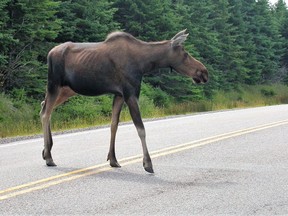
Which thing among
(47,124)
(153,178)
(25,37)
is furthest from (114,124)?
(25,37)

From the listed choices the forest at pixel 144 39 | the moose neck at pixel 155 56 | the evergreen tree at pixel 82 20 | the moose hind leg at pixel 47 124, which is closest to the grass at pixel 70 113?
the forest at pixel 144 39

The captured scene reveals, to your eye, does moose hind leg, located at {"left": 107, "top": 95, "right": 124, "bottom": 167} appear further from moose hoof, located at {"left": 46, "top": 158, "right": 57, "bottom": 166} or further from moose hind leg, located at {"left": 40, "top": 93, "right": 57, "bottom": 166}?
moose hind leg, located at {"left": 40, "top": 93, "right": 57, "bottom": 166}

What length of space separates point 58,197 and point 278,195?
2.30 m

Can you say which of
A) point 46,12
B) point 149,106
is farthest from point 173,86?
point 46,12

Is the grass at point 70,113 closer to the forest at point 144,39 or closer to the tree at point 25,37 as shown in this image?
the forest at point 144,39

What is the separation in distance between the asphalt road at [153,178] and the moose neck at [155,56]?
4.52 ft

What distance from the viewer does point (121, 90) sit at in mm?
7578

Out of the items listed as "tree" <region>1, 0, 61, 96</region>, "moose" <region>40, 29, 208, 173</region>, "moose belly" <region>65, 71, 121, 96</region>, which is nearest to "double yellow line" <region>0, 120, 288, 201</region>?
"moose" <region>40, 29, 208, 173</region>

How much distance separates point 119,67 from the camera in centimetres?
759

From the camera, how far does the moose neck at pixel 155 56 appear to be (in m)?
7.66

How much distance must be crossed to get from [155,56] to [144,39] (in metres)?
21.7

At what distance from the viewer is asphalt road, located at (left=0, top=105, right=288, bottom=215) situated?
5594 millimetres

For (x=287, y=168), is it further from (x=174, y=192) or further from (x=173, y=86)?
(x=173, y=86)

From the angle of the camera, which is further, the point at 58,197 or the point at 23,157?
the point at 23,157
